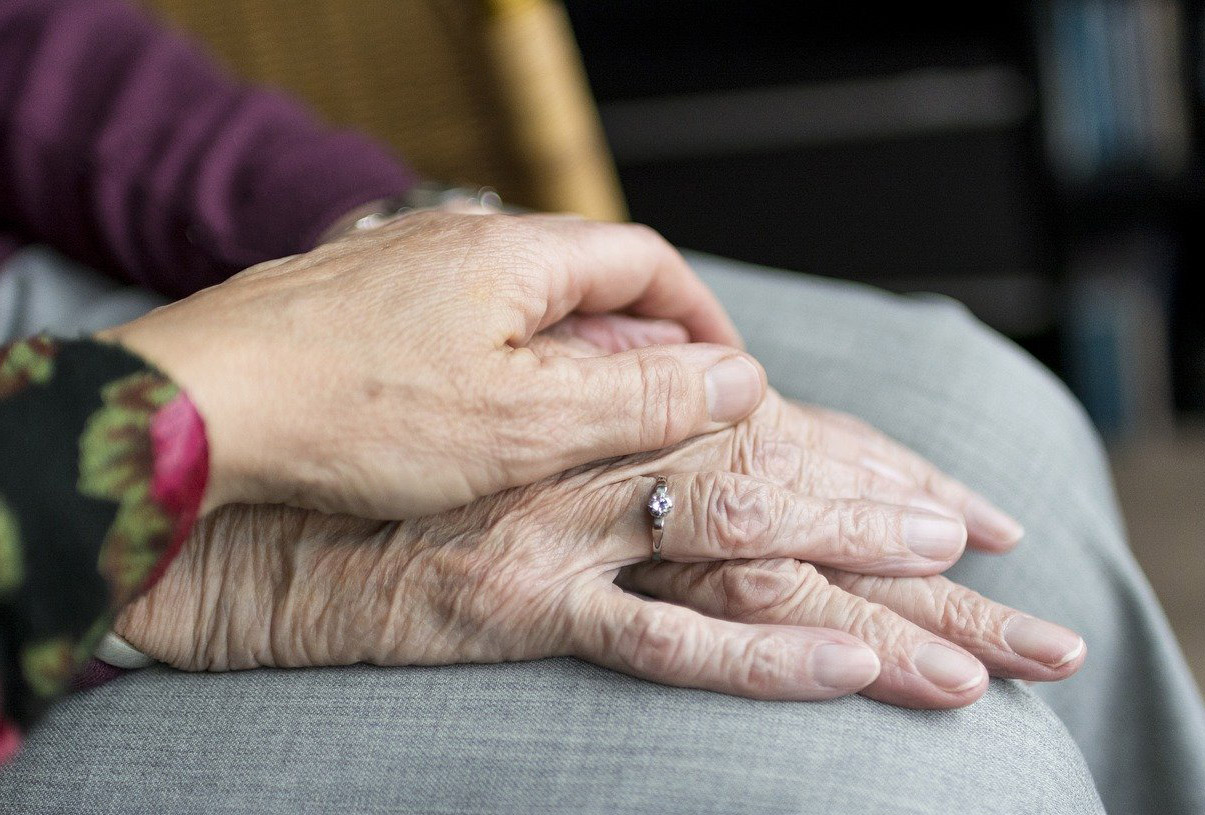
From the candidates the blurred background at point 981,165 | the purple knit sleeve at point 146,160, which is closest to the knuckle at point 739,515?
the purple knit sleeve at point 146,160

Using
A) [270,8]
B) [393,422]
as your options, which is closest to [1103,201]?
[270,8]

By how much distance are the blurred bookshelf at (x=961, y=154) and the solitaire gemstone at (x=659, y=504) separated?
1519 millimetres

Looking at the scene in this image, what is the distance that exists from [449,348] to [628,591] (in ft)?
0.64

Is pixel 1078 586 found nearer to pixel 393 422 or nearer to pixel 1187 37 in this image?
pixel 393 422

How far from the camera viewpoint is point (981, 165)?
77.7 inches

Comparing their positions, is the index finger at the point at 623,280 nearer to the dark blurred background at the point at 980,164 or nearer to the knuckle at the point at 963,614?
the knuckle at the point at 963,614

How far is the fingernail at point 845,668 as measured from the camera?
0.58 meters

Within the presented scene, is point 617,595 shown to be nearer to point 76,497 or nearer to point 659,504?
point 659,504

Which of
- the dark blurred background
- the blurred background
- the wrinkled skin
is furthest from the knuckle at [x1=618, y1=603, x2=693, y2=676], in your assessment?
the dark blurred background

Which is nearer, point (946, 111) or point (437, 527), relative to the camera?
point (437, 527)

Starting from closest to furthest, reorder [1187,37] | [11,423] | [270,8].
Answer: [11,423] < [270,8] < [1187,37]

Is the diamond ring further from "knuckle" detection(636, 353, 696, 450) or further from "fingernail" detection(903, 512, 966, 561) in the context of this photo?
"fingernail" detection(903, 512, 966, 561)

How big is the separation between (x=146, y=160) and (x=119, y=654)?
46 cm

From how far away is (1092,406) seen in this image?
199 centimetres
